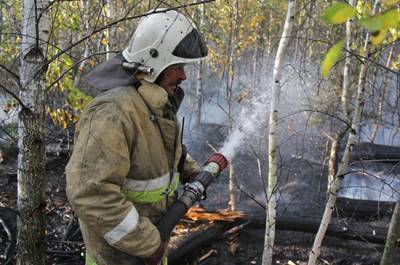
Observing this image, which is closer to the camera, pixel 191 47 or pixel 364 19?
pixel 364 19

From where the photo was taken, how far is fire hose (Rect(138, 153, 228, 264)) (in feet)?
9.00

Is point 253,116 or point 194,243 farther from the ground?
point 253,116

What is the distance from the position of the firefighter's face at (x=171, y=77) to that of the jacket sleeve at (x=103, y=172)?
0.52 m

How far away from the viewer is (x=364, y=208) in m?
7.55

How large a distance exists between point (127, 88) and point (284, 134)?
11.7m

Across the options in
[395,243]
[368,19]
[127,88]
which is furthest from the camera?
[395,243]

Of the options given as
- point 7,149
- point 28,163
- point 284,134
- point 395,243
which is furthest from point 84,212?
point 284,134

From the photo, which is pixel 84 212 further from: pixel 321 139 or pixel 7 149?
pixel 321 139

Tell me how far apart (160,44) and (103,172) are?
0.98 meters

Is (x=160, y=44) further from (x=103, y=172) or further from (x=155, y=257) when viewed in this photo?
(x=155, y=257)

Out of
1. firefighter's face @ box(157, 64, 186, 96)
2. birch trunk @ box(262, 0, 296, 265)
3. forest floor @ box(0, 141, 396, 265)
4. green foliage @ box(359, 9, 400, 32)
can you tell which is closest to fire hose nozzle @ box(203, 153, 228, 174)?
firefighter's face @ box(157, 64, 186, 96)

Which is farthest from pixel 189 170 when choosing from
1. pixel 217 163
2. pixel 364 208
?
pixel 364 208

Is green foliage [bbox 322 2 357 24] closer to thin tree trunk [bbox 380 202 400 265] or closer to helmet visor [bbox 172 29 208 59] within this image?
helmet visor [bbox 172 29 208 59]

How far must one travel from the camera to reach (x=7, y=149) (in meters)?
8.66
